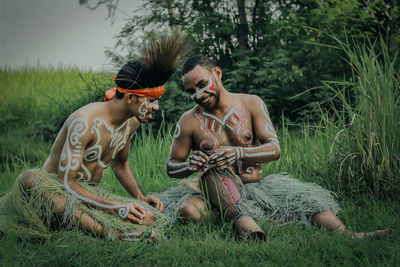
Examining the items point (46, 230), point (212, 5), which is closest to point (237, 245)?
point (46, 230)

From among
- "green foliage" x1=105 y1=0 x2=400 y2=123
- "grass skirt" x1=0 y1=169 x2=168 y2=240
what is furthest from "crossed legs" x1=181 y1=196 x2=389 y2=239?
"green foliage" x1=105 y1=0 x2=400 y2=123

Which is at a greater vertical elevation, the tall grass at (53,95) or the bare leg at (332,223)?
the tall grass at (53,95)

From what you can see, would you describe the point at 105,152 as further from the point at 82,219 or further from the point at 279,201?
the point at 279,201

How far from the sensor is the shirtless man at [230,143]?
118 inches

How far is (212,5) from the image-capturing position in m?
7.16

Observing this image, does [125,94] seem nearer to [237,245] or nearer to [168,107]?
[237,245]

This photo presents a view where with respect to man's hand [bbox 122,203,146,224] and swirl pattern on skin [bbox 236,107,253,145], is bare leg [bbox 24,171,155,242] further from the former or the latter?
swirl pattern on skin [bbox 236,107,253,145]

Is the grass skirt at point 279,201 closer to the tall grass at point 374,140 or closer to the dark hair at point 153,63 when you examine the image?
the tall grass at point 374,140

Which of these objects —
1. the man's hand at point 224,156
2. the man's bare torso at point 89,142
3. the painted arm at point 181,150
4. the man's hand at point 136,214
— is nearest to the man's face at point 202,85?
the painted arm at point 181,150

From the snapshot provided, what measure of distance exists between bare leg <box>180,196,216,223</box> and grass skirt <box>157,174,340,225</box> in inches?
2.8

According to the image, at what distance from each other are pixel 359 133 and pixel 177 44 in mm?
1736

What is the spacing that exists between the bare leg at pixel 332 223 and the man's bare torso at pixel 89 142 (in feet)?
4.91

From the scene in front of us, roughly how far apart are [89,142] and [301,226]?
1587 millimetres

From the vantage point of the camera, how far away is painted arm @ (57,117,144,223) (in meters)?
2.78
